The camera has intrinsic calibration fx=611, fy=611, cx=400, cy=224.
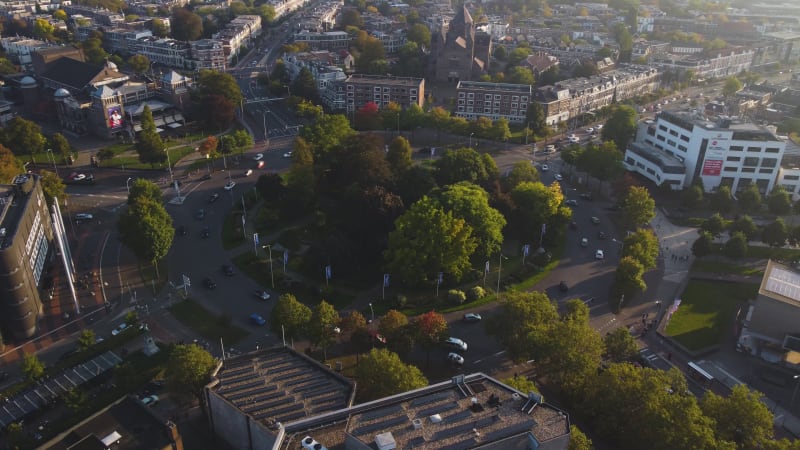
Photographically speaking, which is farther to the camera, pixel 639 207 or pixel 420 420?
pixel 639 207

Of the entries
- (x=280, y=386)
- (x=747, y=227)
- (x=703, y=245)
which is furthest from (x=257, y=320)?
(x=747, y=227)

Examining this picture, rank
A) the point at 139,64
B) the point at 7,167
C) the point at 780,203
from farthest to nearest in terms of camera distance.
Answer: the point at 139,64 < the point at 7,167 < the point at 780,203

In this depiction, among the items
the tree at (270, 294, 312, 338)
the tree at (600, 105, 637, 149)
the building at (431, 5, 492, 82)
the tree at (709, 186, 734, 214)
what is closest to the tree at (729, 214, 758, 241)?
the tree at (709, 186, 734, 214)

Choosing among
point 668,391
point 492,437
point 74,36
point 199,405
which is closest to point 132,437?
point 199,405

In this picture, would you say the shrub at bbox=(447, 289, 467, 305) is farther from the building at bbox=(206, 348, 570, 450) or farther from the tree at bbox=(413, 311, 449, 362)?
the building at bbox=(206, 348, 570, 450)

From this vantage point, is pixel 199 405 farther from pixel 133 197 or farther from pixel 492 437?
pixel 133 197

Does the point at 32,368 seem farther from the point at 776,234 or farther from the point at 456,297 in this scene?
the point at 776,234
